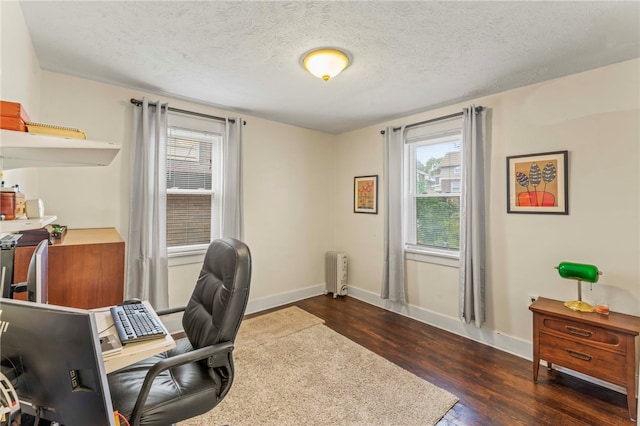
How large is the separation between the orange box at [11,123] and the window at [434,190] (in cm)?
329

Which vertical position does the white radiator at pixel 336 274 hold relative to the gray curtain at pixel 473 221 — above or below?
below

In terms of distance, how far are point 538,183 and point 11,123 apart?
335cm

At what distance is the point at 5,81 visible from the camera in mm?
1454

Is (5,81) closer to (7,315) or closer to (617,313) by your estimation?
(7,315)

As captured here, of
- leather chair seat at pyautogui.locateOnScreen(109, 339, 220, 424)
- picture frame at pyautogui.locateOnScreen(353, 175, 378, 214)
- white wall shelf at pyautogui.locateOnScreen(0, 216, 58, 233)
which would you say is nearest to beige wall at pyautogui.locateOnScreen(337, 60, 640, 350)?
picture frame at pyautogui.locateOnScreen(353, 175, 378, 214)

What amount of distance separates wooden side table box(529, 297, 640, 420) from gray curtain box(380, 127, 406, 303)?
1.46 metres

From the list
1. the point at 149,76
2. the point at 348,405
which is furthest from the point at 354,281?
the point at 149,76

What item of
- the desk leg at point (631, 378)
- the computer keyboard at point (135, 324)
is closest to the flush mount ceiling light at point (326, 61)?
the computer keyboard at point (135, 324)

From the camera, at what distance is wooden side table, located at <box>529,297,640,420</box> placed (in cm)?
190

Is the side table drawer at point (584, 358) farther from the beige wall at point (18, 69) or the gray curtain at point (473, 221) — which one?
the beige wall at point (18, 69)

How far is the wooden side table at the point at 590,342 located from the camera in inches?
74.9

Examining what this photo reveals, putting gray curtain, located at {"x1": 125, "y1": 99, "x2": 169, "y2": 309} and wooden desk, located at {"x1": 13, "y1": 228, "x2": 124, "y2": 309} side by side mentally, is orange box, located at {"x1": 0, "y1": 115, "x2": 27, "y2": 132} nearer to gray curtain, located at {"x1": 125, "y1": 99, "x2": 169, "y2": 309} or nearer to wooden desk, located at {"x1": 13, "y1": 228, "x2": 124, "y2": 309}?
wooden desk, located at {"x1": 13, "y1": 228, "x2": 124, "y2": 309}

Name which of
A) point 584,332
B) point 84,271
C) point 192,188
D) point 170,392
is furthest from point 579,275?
point 192,188

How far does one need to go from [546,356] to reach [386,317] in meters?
1.65
